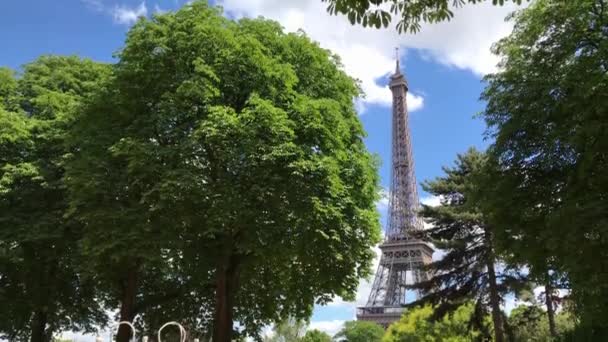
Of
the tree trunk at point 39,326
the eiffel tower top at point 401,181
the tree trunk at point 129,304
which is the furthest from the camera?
the eiffel tower top at point 401,181

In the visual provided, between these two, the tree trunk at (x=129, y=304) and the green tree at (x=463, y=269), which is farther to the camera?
the green tree at (x=463, y=269)

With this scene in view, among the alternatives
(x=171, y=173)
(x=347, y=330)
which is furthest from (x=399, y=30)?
(x=347, y=330)

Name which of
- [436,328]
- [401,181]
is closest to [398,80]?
[401,181]

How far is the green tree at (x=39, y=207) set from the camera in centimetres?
2220

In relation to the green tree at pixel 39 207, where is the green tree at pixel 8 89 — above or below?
above

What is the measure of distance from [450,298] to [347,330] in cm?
6323

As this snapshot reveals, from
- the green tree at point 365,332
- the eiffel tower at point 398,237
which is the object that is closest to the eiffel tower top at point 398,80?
the eiffel tower at point 398,237

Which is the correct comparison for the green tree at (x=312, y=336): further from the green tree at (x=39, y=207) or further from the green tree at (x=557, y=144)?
the green tree at (x=557, y=144)

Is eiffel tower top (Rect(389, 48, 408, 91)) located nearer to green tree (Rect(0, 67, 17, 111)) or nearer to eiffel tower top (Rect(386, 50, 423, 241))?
eiffel tower top (Rect(386, 50, 423, 241))

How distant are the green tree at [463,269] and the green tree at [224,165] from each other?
1050 cm

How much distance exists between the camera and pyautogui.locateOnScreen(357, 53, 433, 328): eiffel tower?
77500mm

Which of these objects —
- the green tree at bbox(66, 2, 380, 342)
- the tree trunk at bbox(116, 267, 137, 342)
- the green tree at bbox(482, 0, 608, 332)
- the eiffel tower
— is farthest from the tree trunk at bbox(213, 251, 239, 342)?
the eiffel tower

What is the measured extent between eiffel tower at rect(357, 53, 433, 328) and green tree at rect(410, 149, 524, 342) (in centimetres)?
3650

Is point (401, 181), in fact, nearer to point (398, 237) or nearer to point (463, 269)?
point (398, 237)
